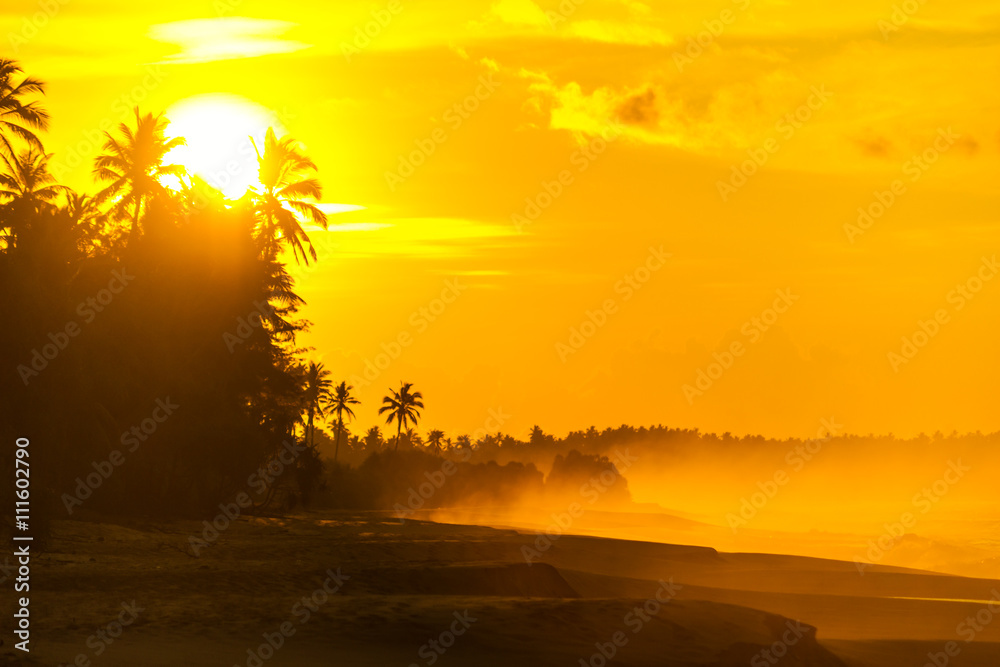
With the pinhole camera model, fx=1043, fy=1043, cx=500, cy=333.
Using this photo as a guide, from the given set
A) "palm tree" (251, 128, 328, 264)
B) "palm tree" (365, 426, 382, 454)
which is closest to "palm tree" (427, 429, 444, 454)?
"palm tree" (365, 426, 382, 454)

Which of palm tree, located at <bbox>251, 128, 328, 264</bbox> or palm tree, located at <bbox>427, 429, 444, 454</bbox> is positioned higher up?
palm tree, located at <bbox>427, 429, 444, 454</bbox>

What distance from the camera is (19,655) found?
1084 centimetres

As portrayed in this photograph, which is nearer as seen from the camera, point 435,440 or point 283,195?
point 283,195

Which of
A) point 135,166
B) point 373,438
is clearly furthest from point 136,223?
point 373,438

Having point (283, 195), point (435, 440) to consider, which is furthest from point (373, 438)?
point (283, 195)

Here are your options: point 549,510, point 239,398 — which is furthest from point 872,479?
point 239,398

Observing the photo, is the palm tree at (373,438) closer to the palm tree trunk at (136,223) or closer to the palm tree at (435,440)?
the palm tree at (435,440)

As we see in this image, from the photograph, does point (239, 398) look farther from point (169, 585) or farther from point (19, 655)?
point (19, 655)

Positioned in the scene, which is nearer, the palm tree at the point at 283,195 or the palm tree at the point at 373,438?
the palm tree at the point at 283,195

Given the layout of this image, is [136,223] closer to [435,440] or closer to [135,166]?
[135,166]

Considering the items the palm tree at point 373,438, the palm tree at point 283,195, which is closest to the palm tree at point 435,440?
the palm tree at point 373,438

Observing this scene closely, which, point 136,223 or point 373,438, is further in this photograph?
point 373,438

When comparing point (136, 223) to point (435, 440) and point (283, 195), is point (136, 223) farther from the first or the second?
point (435, 440)

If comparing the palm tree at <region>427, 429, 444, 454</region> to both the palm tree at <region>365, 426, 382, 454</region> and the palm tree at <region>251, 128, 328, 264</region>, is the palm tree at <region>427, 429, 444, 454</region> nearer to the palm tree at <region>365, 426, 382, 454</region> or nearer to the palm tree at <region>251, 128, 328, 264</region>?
the palm tree at <region>365, 426, 382, 454</region>
